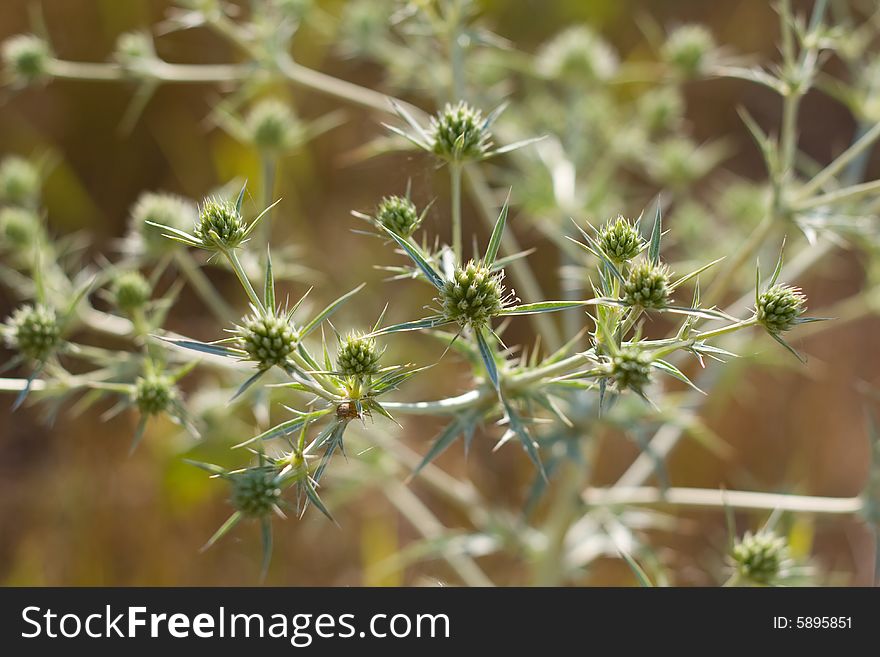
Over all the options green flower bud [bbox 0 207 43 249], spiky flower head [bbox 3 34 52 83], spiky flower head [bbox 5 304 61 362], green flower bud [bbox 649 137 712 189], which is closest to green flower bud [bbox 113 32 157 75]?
spiky flower head [bbox 3 34 52 83]

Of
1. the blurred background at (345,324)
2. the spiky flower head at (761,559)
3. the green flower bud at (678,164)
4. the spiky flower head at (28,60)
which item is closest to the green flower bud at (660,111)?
the green flower bud at (678,164)

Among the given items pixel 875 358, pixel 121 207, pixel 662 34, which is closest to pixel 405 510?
pixel 121 207

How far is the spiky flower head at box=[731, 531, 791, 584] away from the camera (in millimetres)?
→ 1703

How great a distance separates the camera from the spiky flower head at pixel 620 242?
125 centimetres

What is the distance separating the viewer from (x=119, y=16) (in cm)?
384

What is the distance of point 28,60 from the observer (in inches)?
88.3

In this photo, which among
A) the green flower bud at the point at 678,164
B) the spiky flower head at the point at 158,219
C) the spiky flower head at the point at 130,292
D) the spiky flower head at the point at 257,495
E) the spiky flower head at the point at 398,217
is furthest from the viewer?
the green flower bud at the point at 678,164

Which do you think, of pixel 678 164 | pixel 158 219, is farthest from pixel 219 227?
pixel 678 164

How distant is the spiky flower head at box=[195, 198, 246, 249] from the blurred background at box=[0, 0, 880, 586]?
5.67 feet

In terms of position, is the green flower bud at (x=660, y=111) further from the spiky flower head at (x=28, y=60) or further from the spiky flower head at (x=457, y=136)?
the spiky flower head at (x=28, y=60)

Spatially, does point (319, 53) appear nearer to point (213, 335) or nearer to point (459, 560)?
point (213, 335)

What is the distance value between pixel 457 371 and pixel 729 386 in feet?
5.42

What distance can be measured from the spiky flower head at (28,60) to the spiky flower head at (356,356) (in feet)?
5.34

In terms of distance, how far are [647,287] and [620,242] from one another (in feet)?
0.30
